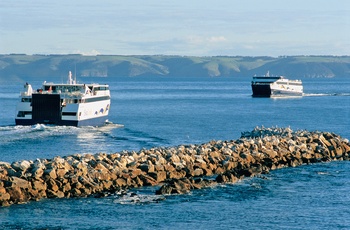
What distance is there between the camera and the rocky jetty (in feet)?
106

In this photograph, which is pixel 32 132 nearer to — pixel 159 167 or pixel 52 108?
pixel 52 108

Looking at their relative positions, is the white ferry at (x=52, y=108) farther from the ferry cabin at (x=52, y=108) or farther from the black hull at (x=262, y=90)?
the black hull at (x=262, y=90)

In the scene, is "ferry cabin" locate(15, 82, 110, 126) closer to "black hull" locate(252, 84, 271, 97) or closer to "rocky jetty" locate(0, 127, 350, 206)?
"rocky jetty" locate(0, 127, 350, 206)

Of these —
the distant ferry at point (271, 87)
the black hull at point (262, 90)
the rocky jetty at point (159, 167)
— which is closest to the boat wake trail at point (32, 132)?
the rocky jetty at point (159, 167)

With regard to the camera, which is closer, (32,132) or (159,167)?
(159,167)

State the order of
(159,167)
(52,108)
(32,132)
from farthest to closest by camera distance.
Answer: (52,108) → (32,132) → (159,167)

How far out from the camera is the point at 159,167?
3694cm

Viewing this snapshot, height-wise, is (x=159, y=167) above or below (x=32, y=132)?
above

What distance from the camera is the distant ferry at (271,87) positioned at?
132 m

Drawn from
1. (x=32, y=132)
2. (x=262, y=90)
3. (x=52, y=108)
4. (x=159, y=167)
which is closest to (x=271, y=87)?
(x=262, y=90)

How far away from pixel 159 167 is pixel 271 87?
3797 inches

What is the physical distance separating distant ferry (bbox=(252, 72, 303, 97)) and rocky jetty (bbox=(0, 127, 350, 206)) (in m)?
84.2

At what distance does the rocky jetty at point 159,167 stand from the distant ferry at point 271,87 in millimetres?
84196

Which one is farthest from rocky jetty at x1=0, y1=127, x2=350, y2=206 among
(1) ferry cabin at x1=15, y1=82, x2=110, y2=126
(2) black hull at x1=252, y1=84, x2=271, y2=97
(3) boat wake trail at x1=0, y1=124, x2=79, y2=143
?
(2) black hull at x1=252, y1=84, x2=271, y2=97
